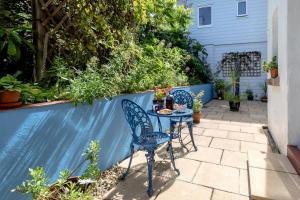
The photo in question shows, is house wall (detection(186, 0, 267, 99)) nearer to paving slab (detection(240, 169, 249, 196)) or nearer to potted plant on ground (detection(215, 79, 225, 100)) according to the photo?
potted plant on ground (detection(215, 79, 225, 100))

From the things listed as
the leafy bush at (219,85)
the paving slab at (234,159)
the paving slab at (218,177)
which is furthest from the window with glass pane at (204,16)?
the paving slab at (218,177)

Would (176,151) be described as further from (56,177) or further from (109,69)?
(56,177)

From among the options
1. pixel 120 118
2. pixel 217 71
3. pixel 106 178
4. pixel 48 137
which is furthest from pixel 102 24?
pixel 217 71

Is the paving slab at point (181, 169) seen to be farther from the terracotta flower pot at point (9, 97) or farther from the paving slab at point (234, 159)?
the terracotta flower pot at point (9, 97)

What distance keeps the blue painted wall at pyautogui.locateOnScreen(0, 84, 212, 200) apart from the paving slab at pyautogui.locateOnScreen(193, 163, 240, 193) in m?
1.20

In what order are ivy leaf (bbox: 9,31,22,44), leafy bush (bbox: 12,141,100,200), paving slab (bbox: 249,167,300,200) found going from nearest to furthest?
leafy bush (bbox: 12,141,100,200)
paving slab (bbox: 249,167,300,200)
ivy leaf (bbox: 9,31,22,44)

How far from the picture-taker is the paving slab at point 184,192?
7.31 ft

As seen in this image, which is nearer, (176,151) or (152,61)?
(176,151)

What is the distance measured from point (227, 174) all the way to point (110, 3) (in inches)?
125

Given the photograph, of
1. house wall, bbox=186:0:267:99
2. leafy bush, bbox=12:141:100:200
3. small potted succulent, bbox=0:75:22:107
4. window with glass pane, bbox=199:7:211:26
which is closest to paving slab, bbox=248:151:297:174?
leafy bush, bbox=12:141:100:200

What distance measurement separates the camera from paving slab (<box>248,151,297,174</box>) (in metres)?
2.63

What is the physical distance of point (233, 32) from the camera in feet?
32.7

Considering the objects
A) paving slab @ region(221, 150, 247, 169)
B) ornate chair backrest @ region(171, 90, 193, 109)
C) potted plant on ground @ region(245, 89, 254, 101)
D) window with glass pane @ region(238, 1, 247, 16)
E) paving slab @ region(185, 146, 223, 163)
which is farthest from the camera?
potted plant on ground @ region(245, 89, 254, 101)

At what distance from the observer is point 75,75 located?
9.62 feet
